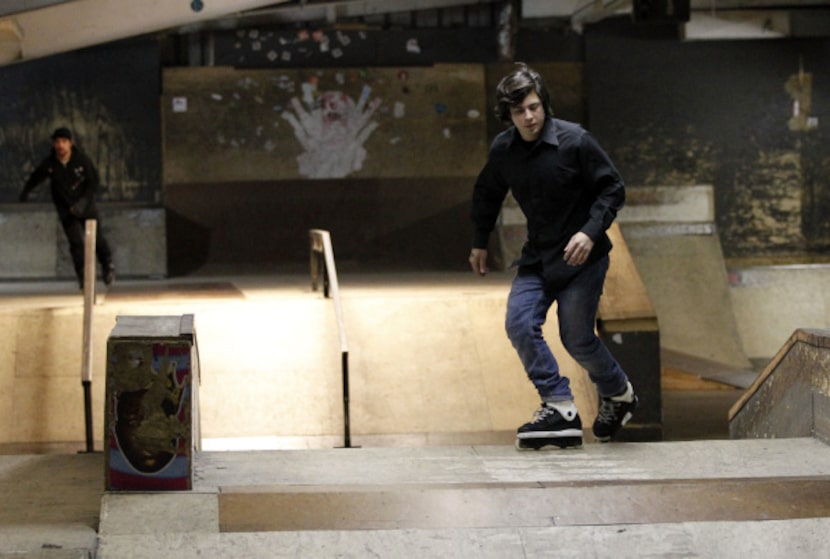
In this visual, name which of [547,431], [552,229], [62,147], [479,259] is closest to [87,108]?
[62,147]

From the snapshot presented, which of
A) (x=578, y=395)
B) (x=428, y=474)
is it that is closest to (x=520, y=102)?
(x=428, y=474)

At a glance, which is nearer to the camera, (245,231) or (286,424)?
(286,424)

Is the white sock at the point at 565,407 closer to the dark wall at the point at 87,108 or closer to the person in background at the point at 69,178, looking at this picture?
the person in background at the point at 69,178

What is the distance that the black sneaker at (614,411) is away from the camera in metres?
5.44

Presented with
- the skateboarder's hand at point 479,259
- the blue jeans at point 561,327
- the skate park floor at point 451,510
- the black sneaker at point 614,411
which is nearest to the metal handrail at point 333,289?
the skateboarder's hand at point 479,259

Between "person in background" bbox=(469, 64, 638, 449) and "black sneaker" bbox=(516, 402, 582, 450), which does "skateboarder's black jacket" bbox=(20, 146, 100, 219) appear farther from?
"black sneaker" bbox=(516, 402, 582, 450)

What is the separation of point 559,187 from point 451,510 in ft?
4.97

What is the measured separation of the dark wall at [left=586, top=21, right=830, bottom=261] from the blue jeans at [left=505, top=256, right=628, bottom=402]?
34.6 ft

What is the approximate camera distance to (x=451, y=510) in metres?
4.34

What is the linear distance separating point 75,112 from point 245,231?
2459 mm

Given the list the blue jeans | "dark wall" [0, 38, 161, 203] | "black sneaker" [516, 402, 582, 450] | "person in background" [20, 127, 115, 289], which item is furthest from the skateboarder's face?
"black sneaker" [516, 402, 582, 450]

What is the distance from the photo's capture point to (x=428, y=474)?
475cm

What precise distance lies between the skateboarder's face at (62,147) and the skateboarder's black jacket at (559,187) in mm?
6824

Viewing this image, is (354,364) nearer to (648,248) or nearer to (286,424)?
(286,424)
